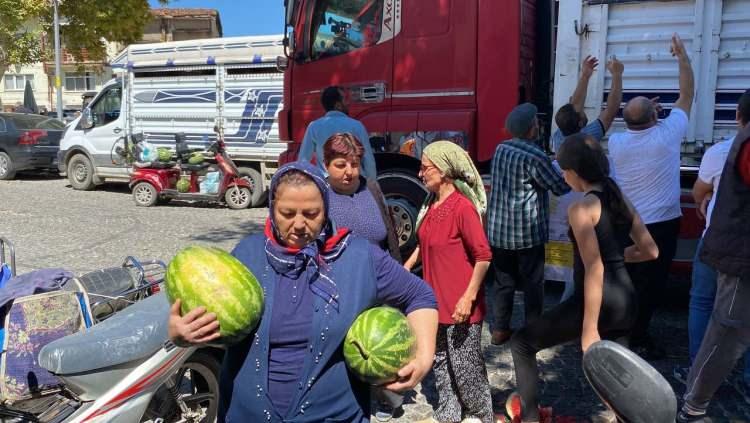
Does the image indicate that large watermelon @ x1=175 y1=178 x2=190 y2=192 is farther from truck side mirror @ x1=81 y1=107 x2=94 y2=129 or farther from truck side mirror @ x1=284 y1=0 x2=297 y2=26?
truck side mirror @ x1=284 y1=0 x2=297 y2=26

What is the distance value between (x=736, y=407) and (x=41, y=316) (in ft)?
13.7

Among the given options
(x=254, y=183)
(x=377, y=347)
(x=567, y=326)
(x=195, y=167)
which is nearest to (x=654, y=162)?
(x=567, y=326)

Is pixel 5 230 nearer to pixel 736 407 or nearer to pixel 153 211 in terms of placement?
pixel 153 211

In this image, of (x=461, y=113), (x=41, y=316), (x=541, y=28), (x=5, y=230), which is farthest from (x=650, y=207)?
(x=5, y=230)

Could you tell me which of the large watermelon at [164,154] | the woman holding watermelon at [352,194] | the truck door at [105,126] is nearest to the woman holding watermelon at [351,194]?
the woman holding watermelon at [352,194]

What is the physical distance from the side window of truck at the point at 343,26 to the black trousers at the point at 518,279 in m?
3.02

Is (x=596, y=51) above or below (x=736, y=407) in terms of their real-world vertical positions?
above

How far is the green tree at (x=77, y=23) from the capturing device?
2089cm

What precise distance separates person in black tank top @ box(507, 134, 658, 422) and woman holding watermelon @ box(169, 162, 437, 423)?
1361 mm

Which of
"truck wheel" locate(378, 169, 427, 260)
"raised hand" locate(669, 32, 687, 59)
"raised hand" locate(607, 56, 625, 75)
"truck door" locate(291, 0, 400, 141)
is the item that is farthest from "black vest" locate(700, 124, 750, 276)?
"truck door" locate(291, 0, 400, 141)

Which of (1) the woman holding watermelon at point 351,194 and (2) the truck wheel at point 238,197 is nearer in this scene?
(1) the woman holding watermelon at point 351,194

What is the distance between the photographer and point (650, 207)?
184 inches

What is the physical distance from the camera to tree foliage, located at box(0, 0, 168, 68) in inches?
822

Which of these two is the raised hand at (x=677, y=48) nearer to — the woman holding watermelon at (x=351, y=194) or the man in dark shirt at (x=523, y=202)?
the man in dark shirt at (x=523, y=202)
